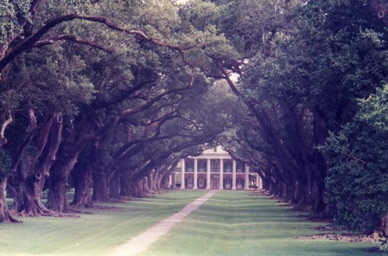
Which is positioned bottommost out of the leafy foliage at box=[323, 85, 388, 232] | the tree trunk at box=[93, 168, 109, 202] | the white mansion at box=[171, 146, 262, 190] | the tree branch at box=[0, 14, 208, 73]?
the leafy foliage at box=[323, 85, 388, 232]

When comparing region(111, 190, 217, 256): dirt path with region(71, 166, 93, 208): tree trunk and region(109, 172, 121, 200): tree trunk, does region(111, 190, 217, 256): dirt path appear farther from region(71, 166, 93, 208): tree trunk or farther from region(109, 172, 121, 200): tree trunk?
region(109, 172, 121, 200): tree trunk

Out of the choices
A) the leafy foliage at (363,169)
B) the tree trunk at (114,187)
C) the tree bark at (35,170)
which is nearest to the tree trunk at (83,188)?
the tree bark at (35,170)

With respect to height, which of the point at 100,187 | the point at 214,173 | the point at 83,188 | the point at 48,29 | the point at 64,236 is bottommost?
the point at 64,236

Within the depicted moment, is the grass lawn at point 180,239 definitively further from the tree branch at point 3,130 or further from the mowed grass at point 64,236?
Result: the tree branch at point 3,130

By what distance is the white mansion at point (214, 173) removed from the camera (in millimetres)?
167750

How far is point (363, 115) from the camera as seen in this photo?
2042cm

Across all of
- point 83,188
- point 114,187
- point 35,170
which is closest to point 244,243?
point 35,170

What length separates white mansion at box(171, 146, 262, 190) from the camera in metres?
168

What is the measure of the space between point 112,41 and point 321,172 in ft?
63.1

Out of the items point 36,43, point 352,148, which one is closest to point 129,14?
point 36,43

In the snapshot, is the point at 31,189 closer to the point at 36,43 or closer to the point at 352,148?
the point at 36,43

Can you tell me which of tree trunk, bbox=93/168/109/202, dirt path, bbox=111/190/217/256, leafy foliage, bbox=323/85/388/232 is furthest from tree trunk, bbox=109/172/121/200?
leafy foliage, bbox=323/85/388/232

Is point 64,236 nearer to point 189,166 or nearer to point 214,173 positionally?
point 214,173

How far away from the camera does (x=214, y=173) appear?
171 metres
